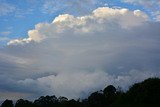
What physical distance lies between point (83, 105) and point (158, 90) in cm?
6211

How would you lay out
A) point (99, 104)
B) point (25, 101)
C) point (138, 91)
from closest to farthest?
1. point (138, 91)
2. point (99, 104)
3. point (25, 101)

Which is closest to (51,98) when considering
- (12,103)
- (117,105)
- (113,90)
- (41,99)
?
(41,99)

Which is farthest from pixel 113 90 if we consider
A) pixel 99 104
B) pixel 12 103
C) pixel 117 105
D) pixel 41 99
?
pixel 117 105

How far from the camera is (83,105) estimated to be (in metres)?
111

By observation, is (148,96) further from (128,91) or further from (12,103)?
(12,103)

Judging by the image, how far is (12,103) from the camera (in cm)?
16088

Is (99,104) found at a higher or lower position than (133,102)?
higher

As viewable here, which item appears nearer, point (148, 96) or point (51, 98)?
point (148, 96)

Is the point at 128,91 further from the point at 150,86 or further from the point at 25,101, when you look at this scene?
the point at 25,101

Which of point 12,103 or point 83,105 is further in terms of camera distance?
point 12,103

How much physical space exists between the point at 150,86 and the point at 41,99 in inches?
4218

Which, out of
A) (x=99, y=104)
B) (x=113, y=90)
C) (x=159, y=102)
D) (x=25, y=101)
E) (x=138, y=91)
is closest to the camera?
(x=159, y=102)

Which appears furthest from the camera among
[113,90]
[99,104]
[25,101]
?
[25,101]

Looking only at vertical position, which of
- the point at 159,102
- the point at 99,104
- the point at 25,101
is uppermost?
the point at 25,101
